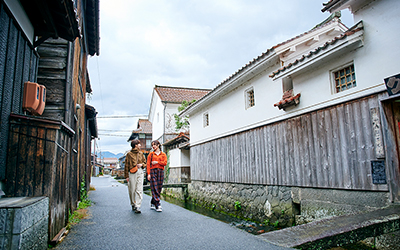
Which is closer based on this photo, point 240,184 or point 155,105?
point 240,184

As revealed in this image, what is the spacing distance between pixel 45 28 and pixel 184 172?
1589 centimetres

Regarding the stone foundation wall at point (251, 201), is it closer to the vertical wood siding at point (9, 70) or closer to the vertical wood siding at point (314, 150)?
the vertical wood siding at point (314, 150)

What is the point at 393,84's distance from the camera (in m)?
5.26

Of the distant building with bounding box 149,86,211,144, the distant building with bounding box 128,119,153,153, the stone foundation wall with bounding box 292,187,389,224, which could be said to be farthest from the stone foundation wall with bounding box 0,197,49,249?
the distant building with bounding box 128,119,153,153

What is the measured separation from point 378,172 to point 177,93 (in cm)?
2330

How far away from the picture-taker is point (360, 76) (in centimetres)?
606

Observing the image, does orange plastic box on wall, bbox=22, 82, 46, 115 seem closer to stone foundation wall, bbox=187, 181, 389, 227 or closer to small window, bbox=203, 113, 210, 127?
stone foundation wall, bbox=187, 181, 389, 227

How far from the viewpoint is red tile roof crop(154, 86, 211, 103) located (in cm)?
2604

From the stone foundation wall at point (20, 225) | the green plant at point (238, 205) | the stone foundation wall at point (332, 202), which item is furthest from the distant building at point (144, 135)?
the stone foundation wall at point (20, 225)

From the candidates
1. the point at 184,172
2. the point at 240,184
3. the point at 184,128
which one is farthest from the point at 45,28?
the point at 184,128

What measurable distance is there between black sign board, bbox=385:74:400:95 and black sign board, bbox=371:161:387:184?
4.94 feet

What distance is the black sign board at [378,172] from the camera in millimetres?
5535

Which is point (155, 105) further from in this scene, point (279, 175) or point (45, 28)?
point (45, 28)

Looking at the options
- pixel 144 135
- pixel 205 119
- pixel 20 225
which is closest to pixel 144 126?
pixel 144 135
